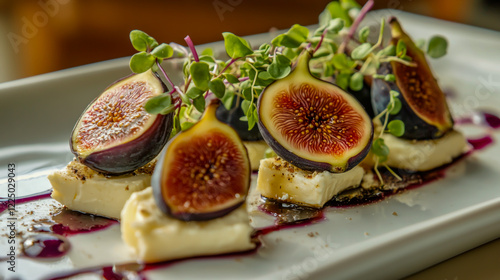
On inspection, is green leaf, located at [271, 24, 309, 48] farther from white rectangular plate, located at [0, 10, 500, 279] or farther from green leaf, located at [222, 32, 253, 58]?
white rectangular plate, located at [0, 10, 500, 279]

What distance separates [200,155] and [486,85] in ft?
6.61

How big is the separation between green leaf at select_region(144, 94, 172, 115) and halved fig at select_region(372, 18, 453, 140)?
90 centimetres

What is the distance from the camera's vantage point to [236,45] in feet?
6.75

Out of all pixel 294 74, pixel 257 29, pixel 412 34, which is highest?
pixel 294 74

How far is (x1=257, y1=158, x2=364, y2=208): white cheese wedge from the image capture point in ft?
6.61

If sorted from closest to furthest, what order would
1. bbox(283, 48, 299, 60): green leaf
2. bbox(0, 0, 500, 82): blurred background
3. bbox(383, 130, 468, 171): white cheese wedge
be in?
bbox(283, 48, 299, 60): green leaf < bbox(383, 130, 468, 171): white cheese wedge < bbox(0, 0, 500, 82): blurred background

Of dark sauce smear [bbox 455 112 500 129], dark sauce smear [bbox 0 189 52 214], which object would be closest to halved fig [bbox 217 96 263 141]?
dark sauce smear [bbox 0 189 52 214]

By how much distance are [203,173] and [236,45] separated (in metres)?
0.52

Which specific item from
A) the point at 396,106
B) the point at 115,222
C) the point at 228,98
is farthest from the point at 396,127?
the point at 115,222

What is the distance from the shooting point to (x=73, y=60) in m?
4.64

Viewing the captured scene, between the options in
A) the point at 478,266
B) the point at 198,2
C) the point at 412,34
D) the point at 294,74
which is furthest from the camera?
the point at 198,2

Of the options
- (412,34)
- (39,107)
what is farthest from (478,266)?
(412,34)

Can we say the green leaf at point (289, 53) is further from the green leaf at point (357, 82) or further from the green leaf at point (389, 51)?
the green leaf at point (389, 51)

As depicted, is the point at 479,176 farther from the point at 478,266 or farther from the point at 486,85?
the point at 486,85
